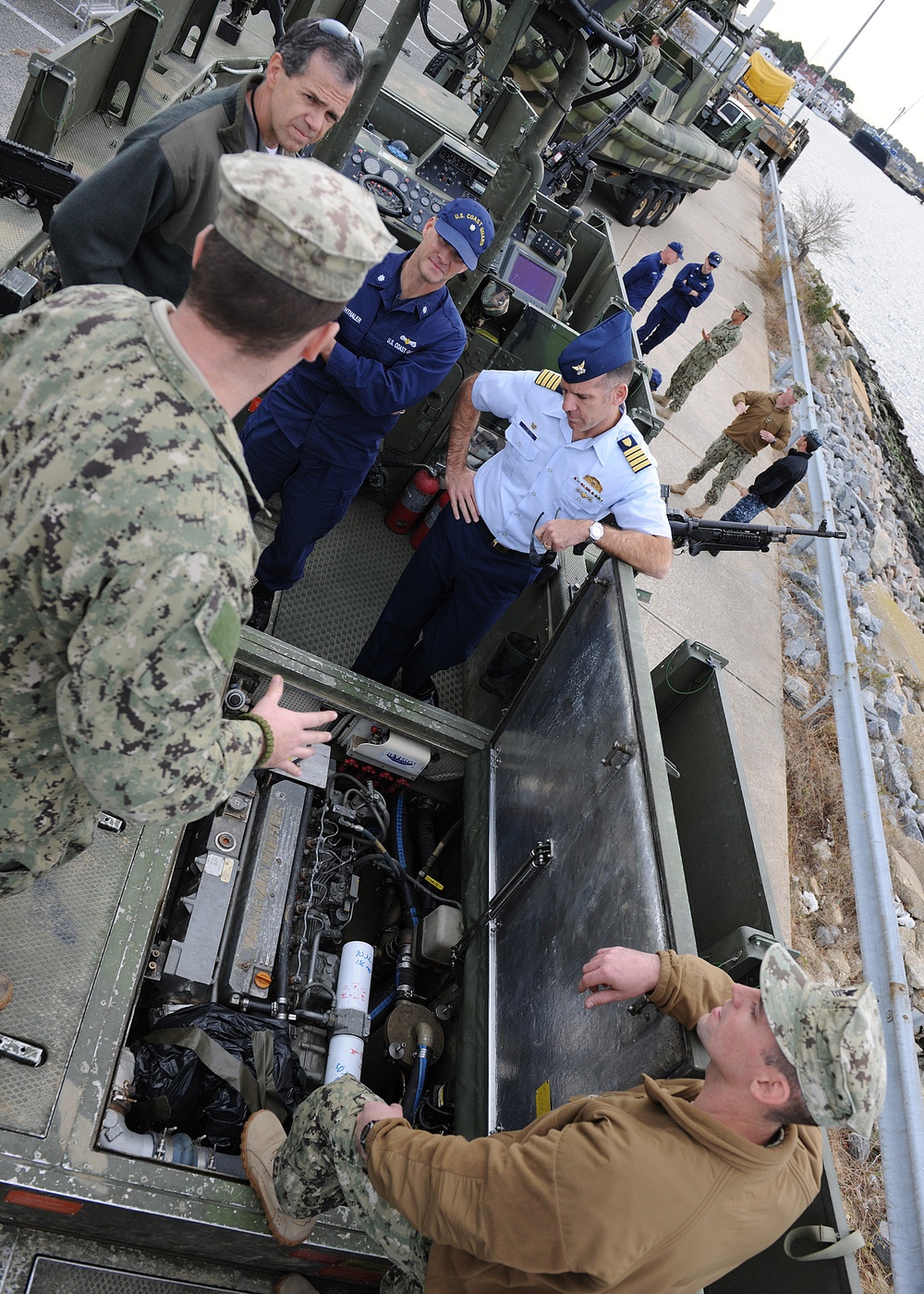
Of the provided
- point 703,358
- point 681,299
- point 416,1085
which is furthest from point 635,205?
point 416,1085

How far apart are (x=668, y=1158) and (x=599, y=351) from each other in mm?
2459

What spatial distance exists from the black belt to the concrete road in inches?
63.2

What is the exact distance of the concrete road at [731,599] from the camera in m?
6.53

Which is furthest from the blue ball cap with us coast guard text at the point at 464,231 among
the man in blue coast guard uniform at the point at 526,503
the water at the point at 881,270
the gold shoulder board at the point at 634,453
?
the water at the point at 881,270

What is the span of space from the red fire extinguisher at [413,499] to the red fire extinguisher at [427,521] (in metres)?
0.03

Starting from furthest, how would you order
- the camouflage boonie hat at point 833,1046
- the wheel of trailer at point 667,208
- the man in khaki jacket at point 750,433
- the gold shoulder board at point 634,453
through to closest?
the wheel of trailer at point 667,208, the man in khaki jacket at point 750,433, the gold shoulder board at point 634,453, the camouflage boonie hat at point 833,1046

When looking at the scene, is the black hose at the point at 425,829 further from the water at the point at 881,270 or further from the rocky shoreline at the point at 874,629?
the water at the point at 881,270

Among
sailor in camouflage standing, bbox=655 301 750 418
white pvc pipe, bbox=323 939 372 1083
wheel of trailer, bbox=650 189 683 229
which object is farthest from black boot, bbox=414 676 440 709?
wheel of trailer, bbox=650 189 683 229

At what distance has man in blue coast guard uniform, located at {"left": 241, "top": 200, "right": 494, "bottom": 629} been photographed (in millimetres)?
3219

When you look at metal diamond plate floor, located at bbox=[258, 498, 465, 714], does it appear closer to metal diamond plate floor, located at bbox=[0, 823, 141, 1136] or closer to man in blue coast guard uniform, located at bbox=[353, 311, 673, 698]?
man in blue coast guard uniform, located at bbox=[353, 311, 673, 698]

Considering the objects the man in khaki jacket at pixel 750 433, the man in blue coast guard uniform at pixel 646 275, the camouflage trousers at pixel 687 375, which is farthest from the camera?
the man in blue coast guard uniform at pixel 646 275

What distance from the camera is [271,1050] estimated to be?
2.62m

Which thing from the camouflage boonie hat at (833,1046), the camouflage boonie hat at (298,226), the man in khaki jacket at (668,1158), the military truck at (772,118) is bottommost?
the man in khaki jacket at (668,1158)

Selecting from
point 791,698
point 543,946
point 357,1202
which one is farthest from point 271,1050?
point 791,698
